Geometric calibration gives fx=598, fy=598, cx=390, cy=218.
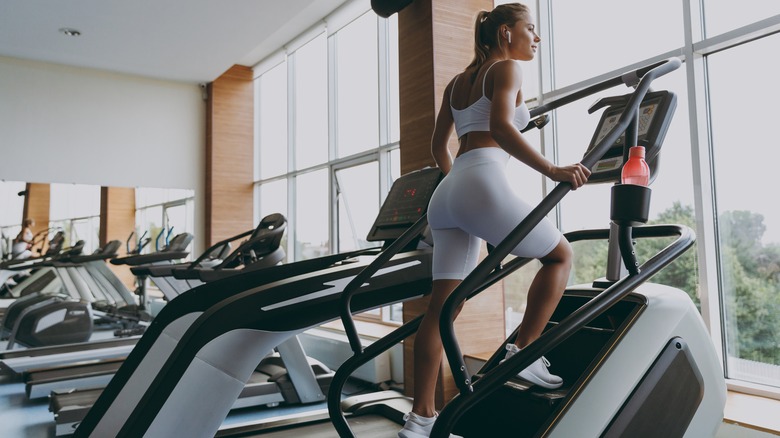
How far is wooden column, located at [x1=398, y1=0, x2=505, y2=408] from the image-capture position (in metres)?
3.93

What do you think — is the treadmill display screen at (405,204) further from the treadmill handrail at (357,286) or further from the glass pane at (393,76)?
the glass pane at (393,76)

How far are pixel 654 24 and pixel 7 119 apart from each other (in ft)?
Answer: 23.5

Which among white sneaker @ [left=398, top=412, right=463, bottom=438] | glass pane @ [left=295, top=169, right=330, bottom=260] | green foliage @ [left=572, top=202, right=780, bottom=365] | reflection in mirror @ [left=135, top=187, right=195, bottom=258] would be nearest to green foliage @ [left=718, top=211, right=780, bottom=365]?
green foliage @ [left=572, top=202, right=780, bottom=365]

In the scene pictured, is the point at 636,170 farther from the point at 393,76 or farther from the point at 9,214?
the point at 9,214

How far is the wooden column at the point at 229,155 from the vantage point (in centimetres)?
816

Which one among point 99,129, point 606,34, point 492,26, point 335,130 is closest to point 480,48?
point 492,26

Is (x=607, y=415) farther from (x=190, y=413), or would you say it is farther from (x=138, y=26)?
(x=138, y=26)

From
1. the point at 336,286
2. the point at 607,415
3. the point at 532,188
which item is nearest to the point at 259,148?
the point at 532,188

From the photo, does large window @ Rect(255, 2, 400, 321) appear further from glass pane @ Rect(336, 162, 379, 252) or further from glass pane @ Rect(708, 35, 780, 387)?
glass pane @ Rect(708, 35, 780, 387)

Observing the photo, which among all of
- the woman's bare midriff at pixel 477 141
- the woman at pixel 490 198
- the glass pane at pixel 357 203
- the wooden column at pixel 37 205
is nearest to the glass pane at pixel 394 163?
the glass pane at pixel 357 203

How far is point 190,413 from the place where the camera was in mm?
1830

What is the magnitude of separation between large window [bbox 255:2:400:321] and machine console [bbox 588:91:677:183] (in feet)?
11.2

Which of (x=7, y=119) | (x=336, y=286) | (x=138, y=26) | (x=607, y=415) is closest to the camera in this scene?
(x=607, y=415)

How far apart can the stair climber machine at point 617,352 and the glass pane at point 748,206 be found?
1218 mm
